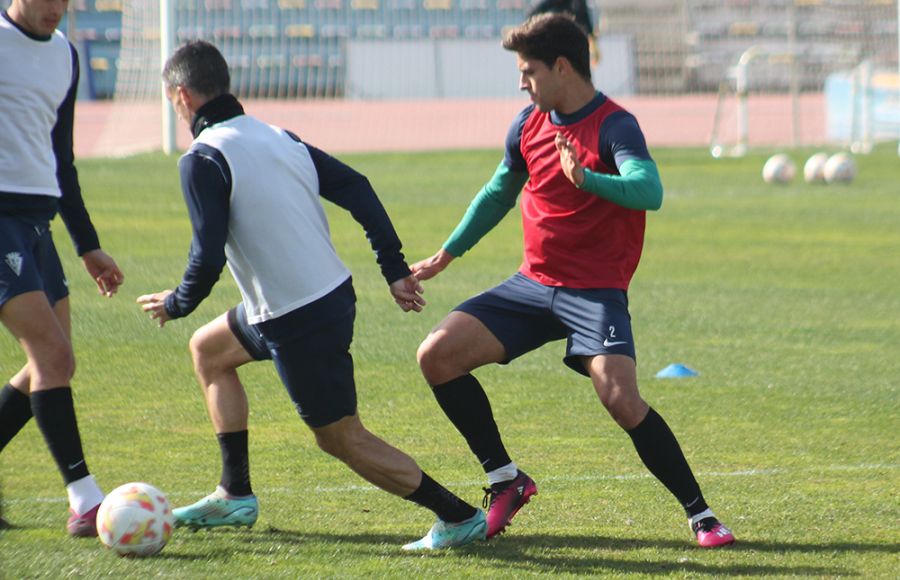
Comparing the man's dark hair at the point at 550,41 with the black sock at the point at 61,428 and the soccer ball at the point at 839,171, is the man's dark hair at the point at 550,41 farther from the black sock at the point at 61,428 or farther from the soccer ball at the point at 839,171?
the soccer ball at the point at 839,171

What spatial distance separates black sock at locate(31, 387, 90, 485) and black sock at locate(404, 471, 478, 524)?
1.24m

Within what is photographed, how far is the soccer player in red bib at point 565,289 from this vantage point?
5266 mm

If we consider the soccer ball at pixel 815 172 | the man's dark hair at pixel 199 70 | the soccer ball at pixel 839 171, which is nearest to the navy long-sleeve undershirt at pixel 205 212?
the man's dark hair at pixel 199 70

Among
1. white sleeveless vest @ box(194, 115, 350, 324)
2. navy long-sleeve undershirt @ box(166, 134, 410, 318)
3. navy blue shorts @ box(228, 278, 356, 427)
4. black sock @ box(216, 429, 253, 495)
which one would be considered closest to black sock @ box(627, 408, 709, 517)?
navy blue shorts @ box(228, 278, 356, 427)

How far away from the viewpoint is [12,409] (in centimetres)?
572

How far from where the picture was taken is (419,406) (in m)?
7.95

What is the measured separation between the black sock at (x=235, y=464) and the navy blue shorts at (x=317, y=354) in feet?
1.82

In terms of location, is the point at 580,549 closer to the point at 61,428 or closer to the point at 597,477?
the point at 597,477

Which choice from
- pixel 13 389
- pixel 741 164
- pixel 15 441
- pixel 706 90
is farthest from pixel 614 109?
pixel 706 90

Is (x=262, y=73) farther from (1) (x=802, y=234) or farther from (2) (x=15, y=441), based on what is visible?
(2) (x=15, y=441)

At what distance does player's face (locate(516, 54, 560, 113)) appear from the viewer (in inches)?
213

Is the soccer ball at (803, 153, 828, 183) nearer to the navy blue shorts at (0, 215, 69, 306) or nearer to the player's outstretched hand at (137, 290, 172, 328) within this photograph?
the navy blue shorts at (0, 215, 69, 306)

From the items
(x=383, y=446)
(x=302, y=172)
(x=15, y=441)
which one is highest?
(x=302, y=172)

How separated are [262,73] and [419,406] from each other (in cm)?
2534
